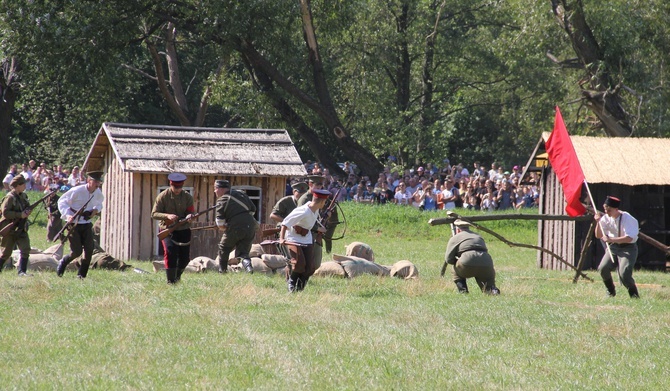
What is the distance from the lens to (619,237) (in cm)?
1603

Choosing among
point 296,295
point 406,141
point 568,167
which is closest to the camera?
point 296,295

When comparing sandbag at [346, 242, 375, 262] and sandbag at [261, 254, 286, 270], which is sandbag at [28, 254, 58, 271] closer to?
sandbag at [261, 254, 286, 270]

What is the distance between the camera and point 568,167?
57.5 ft

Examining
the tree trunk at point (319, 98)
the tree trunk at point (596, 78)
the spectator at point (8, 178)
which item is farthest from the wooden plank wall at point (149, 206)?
the tree trunk at point (596, 78)

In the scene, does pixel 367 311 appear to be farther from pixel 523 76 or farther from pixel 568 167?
pixel 523 76

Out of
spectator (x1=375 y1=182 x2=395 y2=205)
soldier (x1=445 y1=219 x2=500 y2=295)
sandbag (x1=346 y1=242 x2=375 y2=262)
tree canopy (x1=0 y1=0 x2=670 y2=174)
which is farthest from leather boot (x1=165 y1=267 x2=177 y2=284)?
spectator (x1=375 y1=182 x2=395 y2=205)

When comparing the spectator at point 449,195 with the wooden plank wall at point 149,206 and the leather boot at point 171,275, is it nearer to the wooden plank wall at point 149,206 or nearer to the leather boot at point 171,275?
the wooden plank wall at point 149,206

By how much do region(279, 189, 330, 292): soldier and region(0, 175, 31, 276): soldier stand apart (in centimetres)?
486

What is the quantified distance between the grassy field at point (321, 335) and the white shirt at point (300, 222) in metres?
0.81

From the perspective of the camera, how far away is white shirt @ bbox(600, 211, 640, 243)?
16.0 metres

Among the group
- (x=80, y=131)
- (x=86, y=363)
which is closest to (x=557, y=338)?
(x=86, y=363)

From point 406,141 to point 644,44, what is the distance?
12484mm

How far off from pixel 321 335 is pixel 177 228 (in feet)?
16.0

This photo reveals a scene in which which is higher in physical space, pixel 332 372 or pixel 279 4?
pixel 279 4
